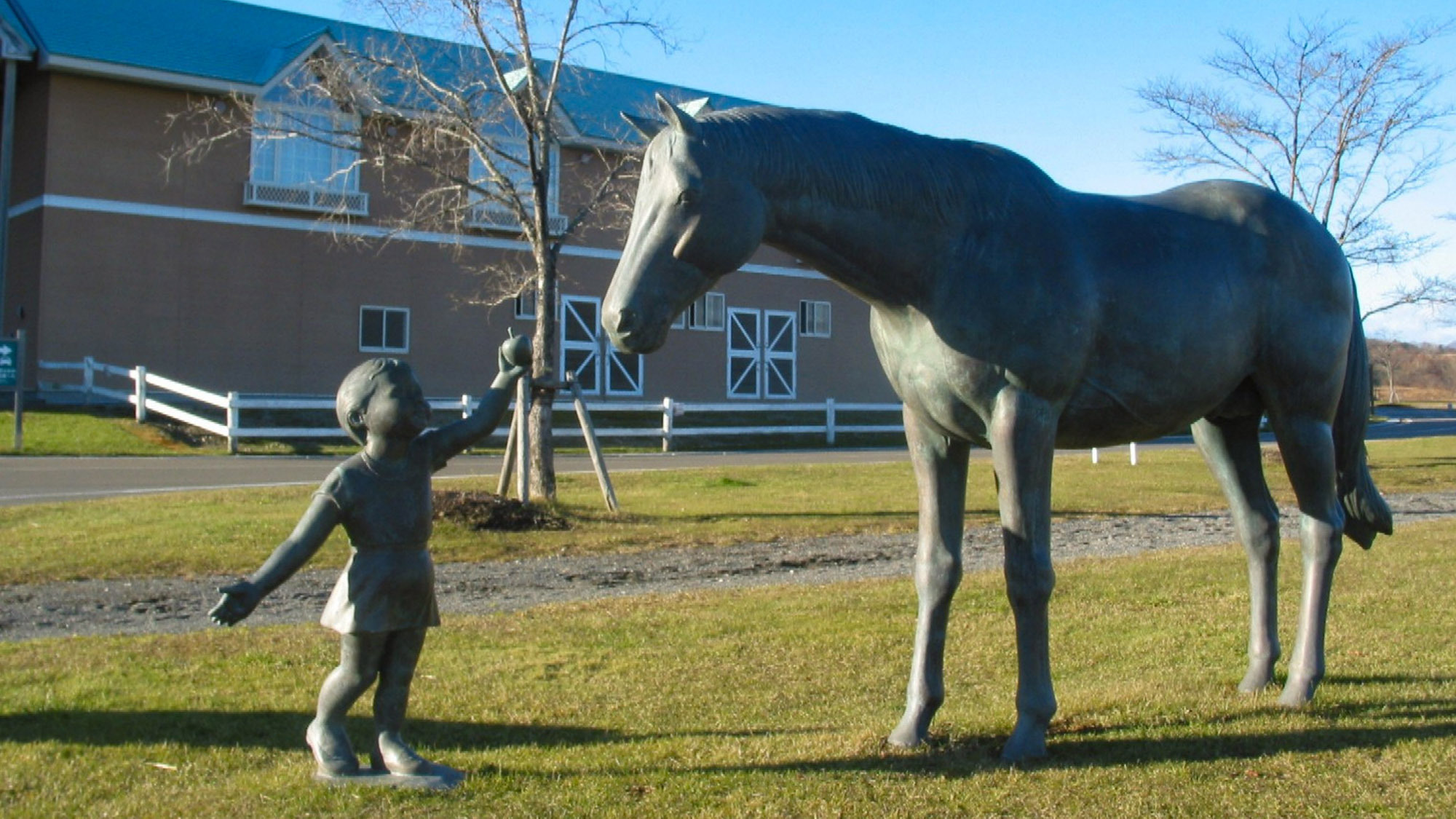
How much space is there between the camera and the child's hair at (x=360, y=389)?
160 inches

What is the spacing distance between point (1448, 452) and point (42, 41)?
31121 mm

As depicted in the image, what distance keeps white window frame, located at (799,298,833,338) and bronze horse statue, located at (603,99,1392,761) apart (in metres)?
29.9

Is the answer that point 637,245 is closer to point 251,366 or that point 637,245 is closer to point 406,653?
point 406,653

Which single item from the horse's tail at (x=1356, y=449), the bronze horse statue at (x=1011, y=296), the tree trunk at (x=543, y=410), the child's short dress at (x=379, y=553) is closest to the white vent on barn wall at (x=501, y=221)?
the tree trunk at (x=543, y=410)

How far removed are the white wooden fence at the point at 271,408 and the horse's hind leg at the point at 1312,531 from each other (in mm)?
17655

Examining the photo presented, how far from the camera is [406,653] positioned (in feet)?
13.5

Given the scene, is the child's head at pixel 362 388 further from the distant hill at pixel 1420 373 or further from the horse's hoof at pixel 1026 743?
the distant hill at pixel 1420 373

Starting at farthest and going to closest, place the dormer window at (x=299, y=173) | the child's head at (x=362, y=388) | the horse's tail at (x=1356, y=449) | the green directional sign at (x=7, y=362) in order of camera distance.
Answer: the dormer window at (x=299, y=173)
the green directional sign at (x=7, y=362)
the horse's tail at (x=1356, y=449)
the child's head at (x=362, y=388)

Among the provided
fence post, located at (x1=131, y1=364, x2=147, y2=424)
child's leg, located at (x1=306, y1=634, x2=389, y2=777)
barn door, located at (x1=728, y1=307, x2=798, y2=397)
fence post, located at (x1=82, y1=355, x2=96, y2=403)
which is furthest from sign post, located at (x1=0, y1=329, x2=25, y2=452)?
barn door, located at (x1=728, y1=307, x2=798, y2=397)

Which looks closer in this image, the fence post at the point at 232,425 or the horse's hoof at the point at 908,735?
the horse's hoof at the point at 908,735

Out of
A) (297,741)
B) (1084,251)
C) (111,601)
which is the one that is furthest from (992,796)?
(111,601)

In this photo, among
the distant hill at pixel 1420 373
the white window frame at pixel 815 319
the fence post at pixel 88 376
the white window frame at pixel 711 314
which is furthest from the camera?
the distant hill at pixel 1420 373

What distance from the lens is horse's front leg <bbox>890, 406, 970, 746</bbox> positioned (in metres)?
4.75

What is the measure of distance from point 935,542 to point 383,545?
2.11 m
